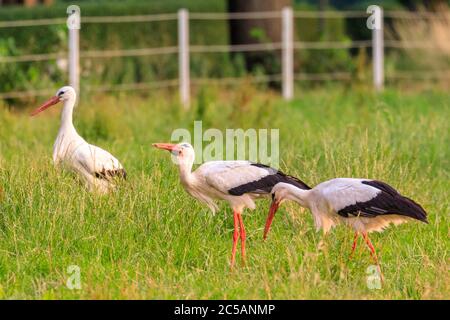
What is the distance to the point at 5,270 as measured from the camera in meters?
7.02

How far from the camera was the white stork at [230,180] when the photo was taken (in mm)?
7504

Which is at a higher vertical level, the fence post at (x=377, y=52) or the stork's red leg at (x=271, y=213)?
the fence post at (x=377, y=52)

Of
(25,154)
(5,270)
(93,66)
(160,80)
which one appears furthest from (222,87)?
(5,270)

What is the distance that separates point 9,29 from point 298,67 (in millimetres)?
4544

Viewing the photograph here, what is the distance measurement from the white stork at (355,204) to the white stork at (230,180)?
0.81 feet

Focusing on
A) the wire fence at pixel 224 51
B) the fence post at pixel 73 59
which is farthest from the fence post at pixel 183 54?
the fence post at pixel 73 59

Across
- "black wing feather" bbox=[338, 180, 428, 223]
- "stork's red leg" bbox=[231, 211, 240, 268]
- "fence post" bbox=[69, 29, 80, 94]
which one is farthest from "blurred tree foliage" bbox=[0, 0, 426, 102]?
"black wing feather" bbox=[338, 180, 428, 223]

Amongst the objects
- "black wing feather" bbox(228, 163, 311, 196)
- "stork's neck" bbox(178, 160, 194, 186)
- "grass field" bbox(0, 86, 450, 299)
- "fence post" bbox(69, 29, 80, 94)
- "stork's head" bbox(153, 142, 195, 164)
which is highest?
"fence post" bbox(69, 29, 80, 94)

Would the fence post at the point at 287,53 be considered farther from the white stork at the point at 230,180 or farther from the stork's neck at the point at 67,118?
the white stork at the point at 230,180

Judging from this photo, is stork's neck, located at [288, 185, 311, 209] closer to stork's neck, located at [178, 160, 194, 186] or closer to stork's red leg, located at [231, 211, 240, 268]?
stork's red leg, located at [231, 211, 240, 268]

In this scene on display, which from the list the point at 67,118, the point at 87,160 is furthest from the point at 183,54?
the point at 87,160

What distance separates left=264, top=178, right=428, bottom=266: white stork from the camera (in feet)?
23.1

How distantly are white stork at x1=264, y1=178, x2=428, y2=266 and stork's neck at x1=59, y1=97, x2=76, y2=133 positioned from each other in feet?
7.34

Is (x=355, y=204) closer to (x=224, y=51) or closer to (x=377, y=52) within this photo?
(x=377, y=52)
